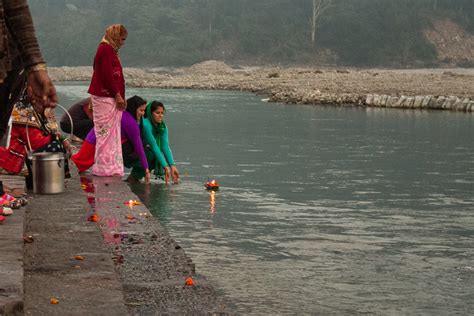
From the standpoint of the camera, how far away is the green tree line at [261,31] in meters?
85.4

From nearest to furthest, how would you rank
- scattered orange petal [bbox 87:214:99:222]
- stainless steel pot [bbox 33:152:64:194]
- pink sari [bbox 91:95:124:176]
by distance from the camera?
scattered orange petal [bbox 87:214:99:222], stainless steel pot [bbox 33:152:64:194], pink sari [bbox 91:95:124:176]

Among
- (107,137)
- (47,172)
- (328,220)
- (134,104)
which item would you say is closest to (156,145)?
(134,104)

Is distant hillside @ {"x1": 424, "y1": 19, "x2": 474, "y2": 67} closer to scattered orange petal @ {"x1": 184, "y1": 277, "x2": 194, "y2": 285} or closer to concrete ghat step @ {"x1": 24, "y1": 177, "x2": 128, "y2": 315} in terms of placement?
concrete ghat step @ {"x1": 24, "y1": 177, "x2": 128, "y2": 315}

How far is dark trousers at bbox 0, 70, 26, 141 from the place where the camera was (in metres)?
4.65

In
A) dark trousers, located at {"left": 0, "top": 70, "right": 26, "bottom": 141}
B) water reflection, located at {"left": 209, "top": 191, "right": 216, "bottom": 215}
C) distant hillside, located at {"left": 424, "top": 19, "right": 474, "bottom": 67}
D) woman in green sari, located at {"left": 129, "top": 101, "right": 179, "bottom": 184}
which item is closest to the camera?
dark trousers, located at {"left": 0, "top": 70, "right": 26, "bottom": 141}

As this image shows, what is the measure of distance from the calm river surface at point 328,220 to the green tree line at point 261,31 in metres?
68.6

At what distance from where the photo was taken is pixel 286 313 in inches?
221

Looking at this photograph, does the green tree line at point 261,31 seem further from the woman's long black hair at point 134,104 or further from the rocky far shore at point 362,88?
the woman's long black hair at point 134,104

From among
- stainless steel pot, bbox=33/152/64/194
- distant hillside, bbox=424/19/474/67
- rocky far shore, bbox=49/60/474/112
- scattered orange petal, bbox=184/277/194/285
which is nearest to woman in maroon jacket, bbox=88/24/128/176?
stainless steel pot, bbox=33/152/64/194

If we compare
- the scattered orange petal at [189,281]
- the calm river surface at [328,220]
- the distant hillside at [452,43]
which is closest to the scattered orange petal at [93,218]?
the calm river surface at [328,220]

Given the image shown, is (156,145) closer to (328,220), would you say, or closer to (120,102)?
(120,102)

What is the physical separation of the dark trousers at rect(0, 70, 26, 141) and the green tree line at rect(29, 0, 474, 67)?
79.6 meters

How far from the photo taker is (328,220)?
873cm

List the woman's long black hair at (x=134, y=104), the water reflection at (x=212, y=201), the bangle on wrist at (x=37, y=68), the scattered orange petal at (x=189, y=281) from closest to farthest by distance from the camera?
the bangle on wrist at (x=37, y=68) < the scattered orange petal at (x=189, y=281) < the water reflection at (x=212, y=201) < the woman's long black hair at (x=134, y=104)
